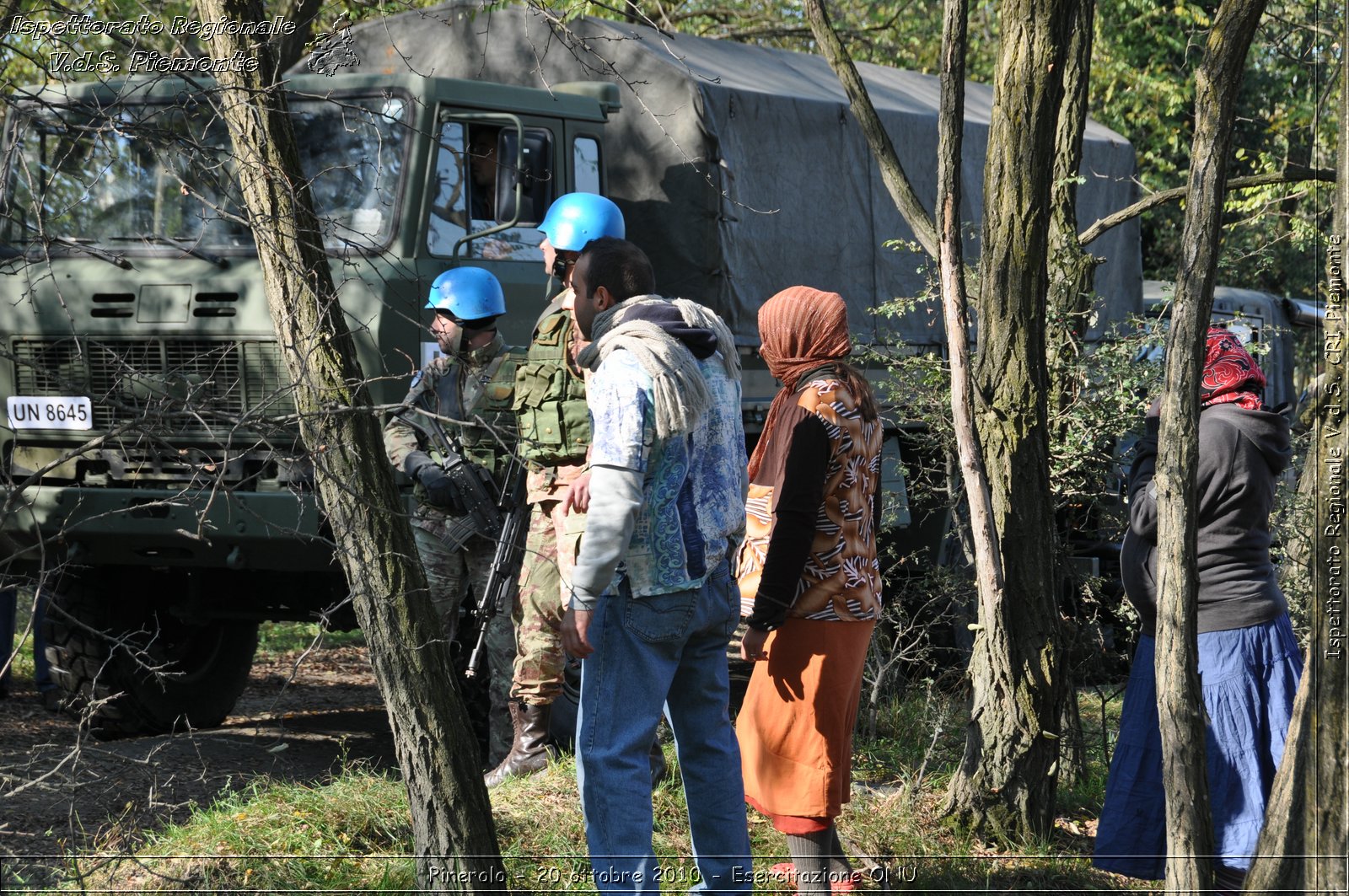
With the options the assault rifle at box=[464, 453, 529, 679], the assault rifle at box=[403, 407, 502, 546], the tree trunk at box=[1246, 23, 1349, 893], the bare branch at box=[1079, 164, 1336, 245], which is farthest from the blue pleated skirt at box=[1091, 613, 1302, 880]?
the assault rifle at box=[403, 407, 502, 546]

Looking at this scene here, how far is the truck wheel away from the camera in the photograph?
21.3 feet

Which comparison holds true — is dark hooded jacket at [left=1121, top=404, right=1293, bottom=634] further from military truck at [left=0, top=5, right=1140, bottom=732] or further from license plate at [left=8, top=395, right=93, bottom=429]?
license plate at [left=8, top=395, right=93, bottom=429]

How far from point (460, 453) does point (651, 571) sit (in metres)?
2.10

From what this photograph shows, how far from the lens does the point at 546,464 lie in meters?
4.93

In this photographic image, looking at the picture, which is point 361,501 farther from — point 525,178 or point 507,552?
point 525,178

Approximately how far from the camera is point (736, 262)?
700 centimetres

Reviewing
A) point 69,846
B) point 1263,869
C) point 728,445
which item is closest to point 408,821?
point 69,846

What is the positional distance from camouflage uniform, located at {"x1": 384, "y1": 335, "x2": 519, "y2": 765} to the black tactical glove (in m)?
0.04

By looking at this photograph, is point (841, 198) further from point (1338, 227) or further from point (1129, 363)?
point (1338, 227)

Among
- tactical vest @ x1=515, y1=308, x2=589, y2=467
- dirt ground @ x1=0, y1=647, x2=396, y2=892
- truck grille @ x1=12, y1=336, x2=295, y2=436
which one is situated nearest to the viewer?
dirt ground @ x1=0, y1=647, x2=396, y2=892

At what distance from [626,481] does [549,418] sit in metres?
1.61

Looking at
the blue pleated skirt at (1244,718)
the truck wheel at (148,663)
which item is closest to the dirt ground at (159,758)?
the truck wheel at (148,663)

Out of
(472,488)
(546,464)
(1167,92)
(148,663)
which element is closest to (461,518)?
(472,488)

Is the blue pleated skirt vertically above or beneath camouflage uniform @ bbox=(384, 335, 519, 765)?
beneath
